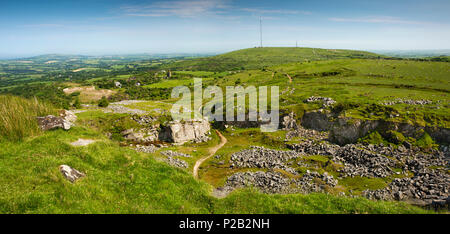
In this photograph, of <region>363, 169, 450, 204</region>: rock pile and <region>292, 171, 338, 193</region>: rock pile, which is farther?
<region>292, 171, 338, 193</region>: rock pile

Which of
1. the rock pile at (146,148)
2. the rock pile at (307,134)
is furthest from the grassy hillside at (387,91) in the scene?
the rock pile at (146,148)

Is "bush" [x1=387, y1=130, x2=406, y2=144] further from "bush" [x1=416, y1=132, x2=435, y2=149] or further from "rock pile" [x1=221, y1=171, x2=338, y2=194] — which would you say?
"rock pile" [x1=221, y1=171, x2=338, y2=194]

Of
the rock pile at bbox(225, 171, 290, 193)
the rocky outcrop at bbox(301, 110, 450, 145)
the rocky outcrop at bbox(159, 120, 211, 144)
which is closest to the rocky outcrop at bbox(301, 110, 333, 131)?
the rocky outcrop at bbox(301, 110, 450, 145)

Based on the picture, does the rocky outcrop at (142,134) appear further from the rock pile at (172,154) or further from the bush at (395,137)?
the bush at (395,137)

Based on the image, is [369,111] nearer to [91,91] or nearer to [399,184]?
[399,184]

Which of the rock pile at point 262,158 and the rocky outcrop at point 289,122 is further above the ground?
the rocky outcrop at point 289,122
